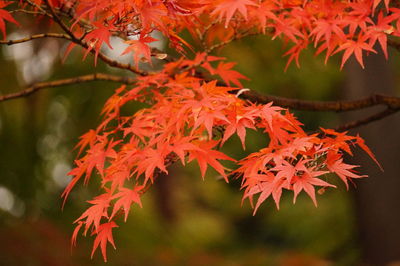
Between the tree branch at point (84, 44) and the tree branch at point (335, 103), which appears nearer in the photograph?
the tree branch at point (84, 44)

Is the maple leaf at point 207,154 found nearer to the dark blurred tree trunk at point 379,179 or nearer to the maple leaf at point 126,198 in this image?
the maple leaf at point 126,198

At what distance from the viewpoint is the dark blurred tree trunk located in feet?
13.0

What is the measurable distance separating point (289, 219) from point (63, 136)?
3255mm

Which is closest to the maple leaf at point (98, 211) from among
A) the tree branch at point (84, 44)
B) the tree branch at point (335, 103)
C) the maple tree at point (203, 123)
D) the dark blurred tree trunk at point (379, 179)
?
the maple tree at point (203, 123)

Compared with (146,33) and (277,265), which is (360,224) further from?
(146,33)

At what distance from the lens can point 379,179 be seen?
4.02m

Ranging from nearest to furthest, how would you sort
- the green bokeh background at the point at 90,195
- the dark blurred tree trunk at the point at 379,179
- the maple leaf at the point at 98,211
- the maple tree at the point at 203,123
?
the maple tree at the point at 203,123 < the maple leaf at the point at 98,211 < the dark blurred tree trunk at the point at 379,179 < the green bokeh background at the point at 90,195

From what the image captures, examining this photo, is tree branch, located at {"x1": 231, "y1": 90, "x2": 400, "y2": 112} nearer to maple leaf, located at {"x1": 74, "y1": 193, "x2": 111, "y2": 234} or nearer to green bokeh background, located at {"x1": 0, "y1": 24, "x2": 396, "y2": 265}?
maple leaf, located at {"x1": 74, "y1": 193, "x2": 111, "y2": 234}

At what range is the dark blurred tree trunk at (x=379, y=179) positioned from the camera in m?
3.96

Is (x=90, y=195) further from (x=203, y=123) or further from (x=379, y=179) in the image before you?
(x=203, y=123)

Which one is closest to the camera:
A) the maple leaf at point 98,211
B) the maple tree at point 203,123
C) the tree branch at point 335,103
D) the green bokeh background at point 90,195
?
the maple tree at point 203,123

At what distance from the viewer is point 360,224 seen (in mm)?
4234

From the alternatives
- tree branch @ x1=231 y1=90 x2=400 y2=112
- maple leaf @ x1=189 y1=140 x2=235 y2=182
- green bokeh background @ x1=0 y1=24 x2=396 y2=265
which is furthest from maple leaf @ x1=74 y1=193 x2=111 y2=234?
green bokeh background @ x1=0 y1=24 x2=396 y2=265

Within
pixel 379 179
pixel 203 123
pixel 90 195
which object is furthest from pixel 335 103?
pixel 90 195
